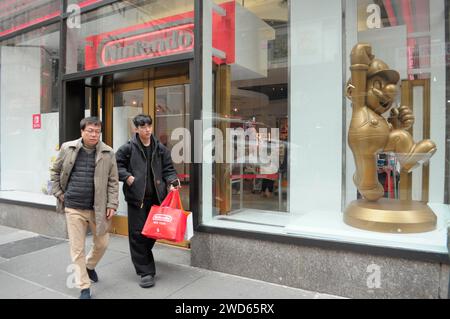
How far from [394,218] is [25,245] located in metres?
5.02

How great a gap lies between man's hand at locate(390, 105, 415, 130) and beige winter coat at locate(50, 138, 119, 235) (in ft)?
9.82

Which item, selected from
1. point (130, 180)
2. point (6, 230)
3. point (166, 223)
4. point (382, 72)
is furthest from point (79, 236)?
point (6, 230)

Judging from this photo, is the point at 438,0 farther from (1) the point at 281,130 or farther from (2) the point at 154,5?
(2) the point at 154,5

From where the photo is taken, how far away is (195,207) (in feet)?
14.1

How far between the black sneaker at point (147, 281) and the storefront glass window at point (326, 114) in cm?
94

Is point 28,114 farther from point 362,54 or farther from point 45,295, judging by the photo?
point 362,54

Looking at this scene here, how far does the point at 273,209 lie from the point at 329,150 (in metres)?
1.17

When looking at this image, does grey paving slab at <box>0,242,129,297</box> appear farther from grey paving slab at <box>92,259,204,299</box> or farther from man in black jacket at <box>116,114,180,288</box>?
man in black jacket at <box>116,114,180,288</box>

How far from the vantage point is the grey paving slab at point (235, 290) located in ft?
11.6

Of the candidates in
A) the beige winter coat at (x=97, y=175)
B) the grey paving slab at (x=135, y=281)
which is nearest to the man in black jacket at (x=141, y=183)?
the grey paving slab at (x=135, y=281)

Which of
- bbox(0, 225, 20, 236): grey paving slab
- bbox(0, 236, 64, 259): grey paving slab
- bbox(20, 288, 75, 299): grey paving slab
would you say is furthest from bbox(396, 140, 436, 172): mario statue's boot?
bbox(0, 225, 20, 236): grey paving slab

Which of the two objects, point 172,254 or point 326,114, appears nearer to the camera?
point 172,254

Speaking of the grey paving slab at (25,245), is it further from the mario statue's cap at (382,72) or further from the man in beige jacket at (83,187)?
the mario statue's cap at (382,72)

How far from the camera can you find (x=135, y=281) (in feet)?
13.0
